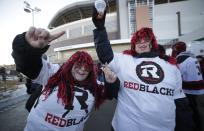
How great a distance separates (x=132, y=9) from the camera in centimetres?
3762

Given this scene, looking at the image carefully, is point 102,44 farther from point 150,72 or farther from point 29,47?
point 29,47

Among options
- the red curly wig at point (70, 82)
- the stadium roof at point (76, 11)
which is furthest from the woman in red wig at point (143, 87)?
the stadium roof at point (76, 11)

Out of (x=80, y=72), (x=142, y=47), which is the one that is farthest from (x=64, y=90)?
(x=142, y=47)

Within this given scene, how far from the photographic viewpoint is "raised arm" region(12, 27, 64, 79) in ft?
6.17

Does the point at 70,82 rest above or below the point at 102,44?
below

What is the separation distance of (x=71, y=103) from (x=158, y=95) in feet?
2.71

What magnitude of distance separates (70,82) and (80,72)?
5.4 inches

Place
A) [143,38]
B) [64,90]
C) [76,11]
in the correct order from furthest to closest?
1. [76,11]
2. [143,38]
3. [64,90]

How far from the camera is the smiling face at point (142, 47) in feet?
8.14

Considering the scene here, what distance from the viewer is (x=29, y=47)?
1.88 m

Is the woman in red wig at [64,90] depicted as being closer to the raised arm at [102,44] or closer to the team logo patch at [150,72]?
the raised arm at [102,44]

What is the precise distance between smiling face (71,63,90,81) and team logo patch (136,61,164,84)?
51 centimetres

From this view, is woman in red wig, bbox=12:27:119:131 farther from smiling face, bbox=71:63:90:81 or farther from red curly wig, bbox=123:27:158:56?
red curly wig, bbox=123:27:158:56

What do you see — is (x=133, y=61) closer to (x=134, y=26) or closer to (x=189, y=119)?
(x=189, y=119)
